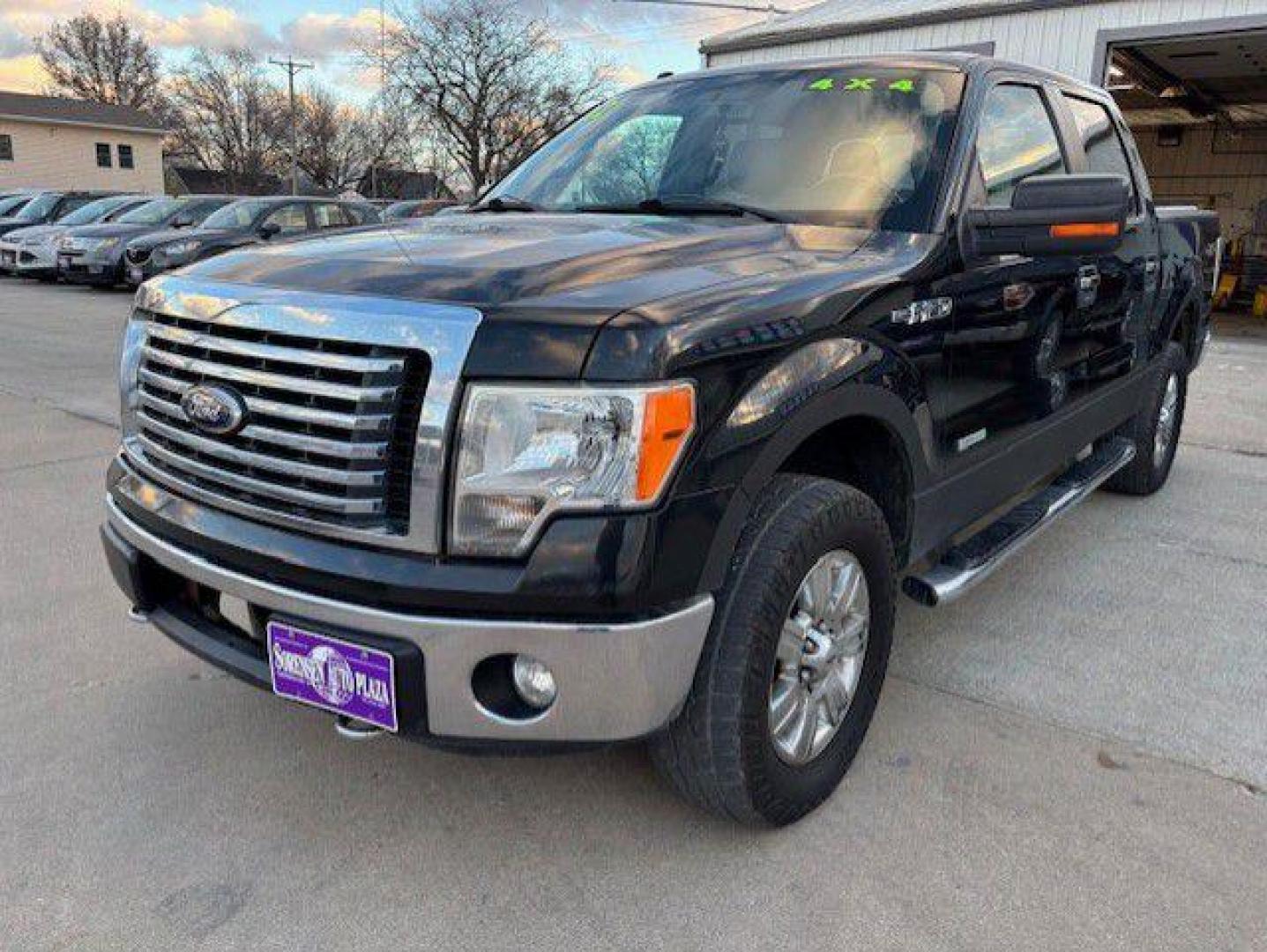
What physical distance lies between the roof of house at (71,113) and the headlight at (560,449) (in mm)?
54396

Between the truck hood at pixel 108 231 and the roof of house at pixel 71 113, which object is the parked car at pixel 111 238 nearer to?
the truck hood at pixel 108 231

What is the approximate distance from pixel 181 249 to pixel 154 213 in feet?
12.6

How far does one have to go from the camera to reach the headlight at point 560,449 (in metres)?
1.87

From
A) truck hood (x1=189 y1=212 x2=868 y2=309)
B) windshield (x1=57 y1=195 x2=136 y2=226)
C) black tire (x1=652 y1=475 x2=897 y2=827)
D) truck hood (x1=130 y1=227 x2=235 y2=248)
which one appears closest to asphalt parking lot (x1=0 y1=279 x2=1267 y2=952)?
black tire (x1=652 y1=475 x2=897 y2=827)

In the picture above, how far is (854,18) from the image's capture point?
14812 mm

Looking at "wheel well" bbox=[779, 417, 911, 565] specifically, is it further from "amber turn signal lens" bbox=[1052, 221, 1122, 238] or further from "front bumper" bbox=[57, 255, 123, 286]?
"front bumper" bbox=[57, 255, 123, 286]

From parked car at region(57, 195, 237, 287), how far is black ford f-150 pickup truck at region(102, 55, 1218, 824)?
15.0 m

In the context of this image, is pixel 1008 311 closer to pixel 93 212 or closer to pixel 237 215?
pixel 237 215

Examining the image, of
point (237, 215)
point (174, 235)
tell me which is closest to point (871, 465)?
point (237, 215)

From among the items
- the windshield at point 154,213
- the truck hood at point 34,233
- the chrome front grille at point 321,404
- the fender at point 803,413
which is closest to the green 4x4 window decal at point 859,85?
the fender at point 803,413

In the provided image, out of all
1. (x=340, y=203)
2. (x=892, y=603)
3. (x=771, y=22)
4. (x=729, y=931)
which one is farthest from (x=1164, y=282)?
(x=771, y=22)

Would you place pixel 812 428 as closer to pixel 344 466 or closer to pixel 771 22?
pixel 344 466

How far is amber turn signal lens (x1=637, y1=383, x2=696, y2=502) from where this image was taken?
188 cm

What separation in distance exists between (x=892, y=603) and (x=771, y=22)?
55.1 ft
